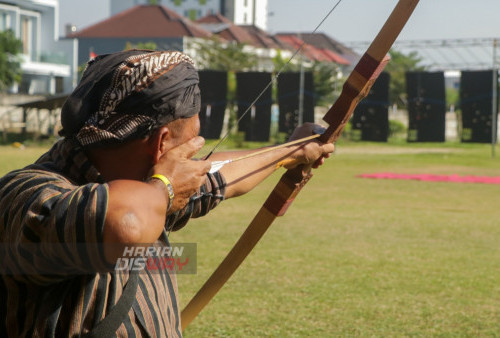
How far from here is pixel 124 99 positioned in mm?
1657

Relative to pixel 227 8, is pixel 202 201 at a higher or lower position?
lower

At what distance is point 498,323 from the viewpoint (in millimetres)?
5109

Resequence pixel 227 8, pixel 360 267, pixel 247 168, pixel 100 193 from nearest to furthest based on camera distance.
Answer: pixel 100 193 < pixel 247 168 < pixel 360 267 < pixel 227 8

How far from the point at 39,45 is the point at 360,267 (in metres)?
50.0

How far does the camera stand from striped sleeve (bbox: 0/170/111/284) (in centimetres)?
147

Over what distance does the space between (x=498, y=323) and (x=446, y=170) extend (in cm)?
1363

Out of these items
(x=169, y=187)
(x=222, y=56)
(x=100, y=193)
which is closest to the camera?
(x=100, y=193)

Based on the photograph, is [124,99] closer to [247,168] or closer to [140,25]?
[247,168]

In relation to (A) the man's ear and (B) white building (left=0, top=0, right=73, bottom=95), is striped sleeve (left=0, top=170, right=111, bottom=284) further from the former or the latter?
(B) white building (left=0, top=0, right=73, bottom=95)

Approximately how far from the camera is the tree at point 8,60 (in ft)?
131

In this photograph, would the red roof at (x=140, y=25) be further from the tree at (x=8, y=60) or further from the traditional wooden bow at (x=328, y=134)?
the traditional wooden bow at (x=328, y=134)

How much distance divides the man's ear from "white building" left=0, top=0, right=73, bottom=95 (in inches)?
1863

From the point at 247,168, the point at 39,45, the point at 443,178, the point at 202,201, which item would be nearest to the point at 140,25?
the point at 39,45

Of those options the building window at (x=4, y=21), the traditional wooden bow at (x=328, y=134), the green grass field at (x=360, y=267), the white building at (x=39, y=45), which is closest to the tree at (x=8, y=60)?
the white building at (x=39, y=45)
